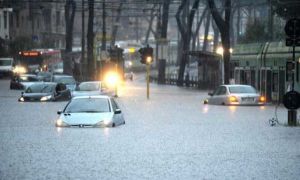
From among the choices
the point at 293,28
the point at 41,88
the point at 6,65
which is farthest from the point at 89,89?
the point at 6,65

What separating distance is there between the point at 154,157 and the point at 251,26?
7385cm

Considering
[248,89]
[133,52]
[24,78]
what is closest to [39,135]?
[248,89]

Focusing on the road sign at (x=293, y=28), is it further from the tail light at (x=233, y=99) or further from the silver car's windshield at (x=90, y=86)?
the silver car's windshield at (x=90, y=86)

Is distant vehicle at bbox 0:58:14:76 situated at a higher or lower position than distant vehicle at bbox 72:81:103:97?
higher

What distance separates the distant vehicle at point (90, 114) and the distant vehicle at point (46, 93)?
20.6 meters

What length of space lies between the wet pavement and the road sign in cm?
332

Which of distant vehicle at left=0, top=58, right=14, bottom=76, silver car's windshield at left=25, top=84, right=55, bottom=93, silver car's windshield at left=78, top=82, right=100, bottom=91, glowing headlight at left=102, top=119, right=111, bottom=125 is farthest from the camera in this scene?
distant vehicle at left=0, top=58, right=14, bottom=76

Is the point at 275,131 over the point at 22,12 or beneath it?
beneath

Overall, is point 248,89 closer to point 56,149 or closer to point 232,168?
point 56,149

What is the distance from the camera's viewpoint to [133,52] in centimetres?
13712

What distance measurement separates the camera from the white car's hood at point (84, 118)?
99.3ft

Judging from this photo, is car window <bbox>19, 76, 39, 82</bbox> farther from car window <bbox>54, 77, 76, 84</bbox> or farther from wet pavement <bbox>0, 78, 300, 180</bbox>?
wet pavement <bbox>0, 78, 300, 180</bbox>

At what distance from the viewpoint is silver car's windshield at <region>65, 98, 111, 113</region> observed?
103 ft

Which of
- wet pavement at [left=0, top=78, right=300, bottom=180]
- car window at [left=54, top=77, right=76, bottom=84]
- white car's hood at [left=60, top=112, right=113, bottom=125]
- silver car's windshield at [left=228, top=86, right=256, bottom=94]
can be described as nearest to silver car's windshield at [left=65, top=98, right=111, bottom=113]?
white car's hood at [left=60, top=112, right=113, bottom=125]
